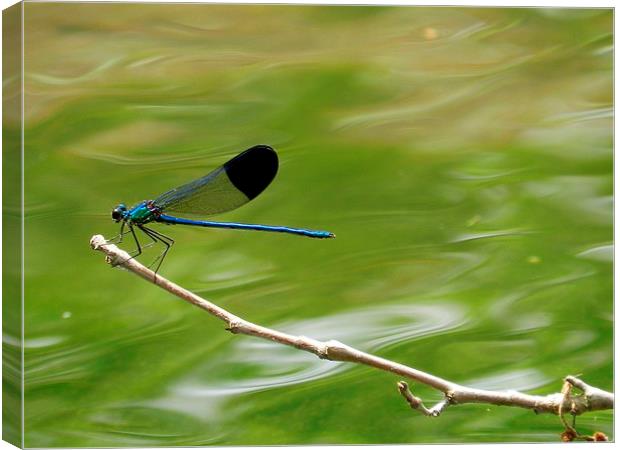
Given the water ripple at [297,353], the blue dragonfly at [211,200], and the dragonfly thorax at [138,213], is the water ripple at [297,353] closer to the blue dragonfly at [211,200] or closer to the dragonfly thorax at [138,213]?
the blue dragonfly at [211,200]

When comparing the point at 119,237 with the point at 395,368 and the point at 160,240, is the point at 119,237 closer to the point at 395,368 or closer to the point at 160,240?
the point at 160,240

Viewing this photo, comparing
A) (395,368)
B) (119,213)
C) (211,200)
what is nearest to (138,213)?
(119,213)

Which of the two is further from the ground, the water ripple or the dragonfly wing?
the dragonfly wing

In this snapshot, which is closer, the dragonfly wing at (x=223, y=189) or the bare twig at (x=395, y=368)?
the bare twig at (x=395, y=368)

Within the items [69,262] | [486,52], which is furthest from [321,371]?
[486,52]

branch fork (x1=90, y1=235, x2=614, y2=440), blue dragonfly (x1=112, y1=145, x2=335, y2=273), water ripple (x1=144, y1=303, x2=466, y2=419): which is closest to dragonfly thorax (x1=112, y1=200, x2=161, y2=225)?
blue dragonfly (x1=112, y1=145, x2=335, y2=273)

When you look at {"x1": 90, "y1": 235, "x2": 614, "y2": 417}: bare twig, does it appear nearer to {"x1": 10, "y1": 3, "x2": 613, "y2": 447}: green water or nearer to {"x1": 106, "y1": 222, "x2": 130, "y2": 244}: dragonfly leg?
{"x1": 106, "y1": 222, "x2": 130, "y2": 244}: dragonfly leg

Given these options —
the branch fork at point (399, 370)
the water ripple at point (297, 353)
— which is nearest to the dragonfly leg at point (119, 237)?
the branch fork at point (399, 370)
